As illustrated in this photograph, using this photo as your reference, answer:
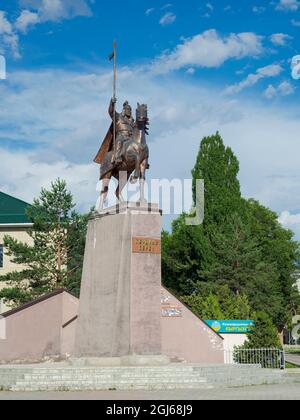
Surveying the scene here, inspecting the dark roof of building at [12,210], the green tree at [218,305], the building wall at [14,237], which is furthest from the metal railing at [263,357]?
the building wall at [14,237]

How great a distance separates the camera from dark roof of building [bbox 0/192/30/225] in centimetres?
3862

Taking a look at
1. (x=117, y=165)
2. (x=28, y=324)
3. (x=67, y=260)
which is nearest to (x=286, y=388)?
(x=117, y=165)

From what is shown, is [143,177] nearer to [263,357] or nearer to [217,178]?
[263,357]

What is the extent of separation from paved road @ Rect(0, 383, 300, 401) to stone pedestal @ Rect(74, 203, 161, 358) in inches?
106

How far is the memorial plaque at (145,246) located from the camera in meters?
16.1

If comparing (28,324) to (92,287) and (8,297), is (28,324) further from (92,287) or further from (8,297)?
(8,297)

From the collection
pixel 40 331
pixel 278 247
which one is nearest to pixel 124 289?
pixel 40 331

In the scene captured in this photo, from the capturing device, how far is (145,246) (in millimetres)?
16172

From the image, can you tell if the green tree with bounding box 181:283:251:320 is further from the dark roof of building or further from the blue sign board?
the dark roof of building

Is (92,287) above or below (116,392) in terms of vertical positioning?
above

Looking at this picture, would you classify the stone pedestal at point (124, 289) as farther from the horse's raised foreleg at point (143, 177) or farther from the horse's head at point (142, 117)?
the horse's head at point (142, 117)

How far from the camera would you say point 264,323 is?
22.7 meters

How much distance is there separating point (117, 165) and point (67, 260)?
14.3 metres
